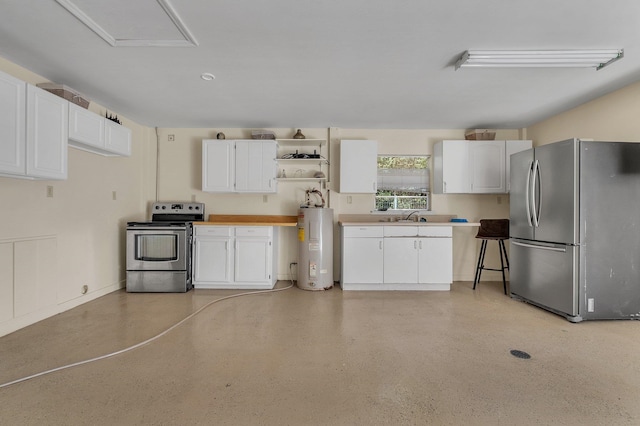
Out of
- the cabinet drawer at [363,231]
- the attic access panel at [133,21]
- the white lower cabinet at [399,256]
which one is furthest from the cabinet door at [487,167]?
the attic access panel at [133,21]

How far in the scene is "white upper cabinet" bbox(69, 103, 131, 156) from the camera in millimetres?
2988

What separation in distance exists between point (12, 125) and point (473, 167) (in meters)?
5.48

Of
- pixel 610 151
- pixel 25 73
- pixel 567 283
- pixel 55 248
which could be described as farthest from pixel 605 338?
pixel 25 73

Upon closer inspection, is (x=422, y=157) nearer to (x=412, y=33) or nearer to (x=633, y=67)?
(x=633, y=67)

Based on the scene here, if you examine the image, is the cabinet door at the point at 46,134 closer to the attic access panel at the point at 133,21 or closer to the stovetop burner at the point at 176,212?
the attic access panel at the point at 133,21

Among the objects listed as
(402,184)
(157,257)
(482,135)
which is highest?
(482,135)

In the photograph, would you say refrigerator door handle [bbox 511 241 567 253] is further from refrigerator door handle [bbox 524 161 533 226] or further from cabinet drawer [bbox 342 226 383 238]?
cabinet drawer [bbox 342 226 383 238]

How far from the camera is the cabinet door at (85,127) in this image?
2.96 metres

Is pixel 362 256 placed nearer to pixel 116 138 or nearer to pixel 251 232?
pixel 251 232

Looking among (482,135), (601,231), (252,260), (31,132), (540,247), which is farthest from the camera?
(482,135)

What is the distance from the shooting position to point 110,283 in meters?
4.11

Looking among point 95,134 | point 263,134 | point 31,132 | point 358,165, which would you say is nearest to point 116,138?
point 95,134

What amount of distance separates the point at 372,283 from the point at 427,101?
8.78 feet

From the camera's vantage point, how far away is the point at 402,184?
4965 millimetres
